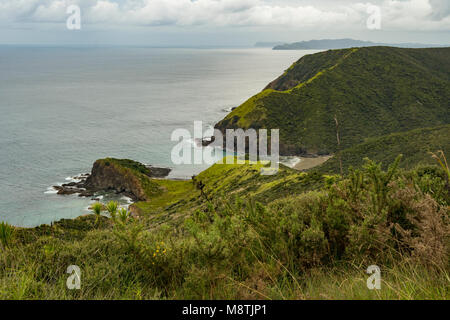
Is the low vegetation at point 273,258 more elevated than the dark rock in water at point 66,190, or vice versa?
the low vegetation at point 273,258

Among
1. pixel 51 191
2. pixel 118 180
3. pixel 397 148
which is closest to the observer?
pixel 51 191

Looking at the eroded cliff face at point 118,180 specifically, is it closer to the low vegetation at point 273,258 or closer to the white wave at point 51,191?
the white wave at point 51,191

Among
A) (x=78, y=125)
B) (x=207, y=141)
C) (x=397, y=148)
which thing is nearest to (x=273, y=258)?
(x=397, y=148)

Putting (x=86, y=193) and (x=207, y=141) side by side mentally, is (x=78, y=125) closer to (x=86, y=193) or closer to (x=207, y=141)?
(x=207, y=141)

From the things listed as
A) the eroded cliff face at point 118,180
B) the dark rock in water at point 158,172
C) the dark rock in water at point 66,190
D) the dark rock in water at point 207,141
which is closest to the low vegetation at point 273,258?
the eroded cliff face at point 118,180

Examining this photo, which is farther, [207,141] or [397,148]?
[207,141]

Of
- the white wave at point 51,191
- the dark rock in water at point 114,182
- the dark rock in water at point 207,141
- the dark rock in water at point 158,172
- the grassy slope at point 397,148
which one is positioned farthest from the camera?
the dark rock in water at point 207,141

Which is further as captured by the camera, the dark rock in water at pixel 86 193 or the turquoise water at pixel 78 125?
the dark rock in water at pixel 86 193

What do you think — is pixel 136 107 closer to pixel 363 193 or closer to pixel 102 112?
pixel 102 112
